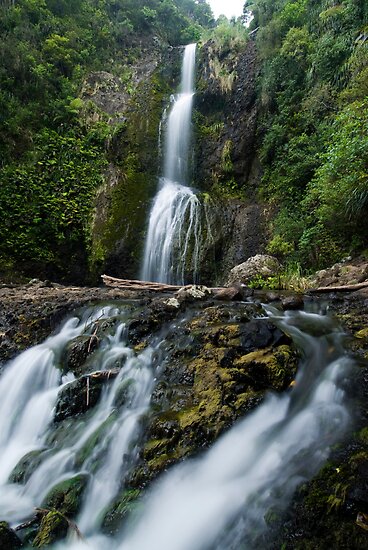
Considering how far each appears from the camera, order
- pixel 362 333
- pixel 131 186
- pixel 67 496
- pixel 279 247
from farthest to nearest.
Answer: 1. pixel 131 186
2. pixel 279 247
3. pixel 362 333
4. pixel 67 496

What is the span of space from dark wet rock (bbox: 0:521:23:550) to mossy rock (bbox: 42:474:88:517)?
0.41m

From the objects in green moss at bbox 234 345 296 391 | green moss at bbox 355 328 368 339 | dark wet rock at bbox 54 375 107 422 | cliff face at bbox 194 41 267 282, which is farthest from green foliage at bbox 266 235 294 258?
dark wet rock at bbox 54 375 107 422

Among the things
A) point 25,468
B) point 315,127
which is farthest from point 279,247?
point 25,468

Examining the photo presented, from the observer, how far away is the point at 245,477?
283cm

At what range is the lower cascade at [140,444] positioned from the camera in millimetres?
2592

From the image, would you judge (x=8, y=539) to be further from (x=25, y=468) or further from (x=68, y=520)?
(x=25, y=468)

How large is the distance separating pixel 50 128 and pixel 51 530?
14.9 m

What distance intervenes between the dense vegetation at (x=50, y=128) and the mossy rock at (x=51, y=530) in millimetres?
10126

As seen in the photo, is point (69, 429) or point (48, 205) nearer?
point (69, 429)

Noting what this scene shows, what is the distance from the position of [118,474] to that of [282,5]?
707 inches

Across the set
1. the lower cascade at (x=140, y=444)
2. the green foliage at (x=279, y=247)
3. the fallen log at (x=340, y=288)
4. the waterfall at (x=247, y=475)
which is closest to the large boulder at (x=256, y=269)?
the green foliage at (x=279, y=247)

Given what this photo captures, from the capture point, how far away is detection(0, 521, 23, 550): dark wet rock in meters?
2.56

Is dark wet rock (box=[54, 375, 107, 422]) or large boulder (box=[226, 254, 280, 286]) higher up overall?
large boulder (box=[226, 254, 280, 286])

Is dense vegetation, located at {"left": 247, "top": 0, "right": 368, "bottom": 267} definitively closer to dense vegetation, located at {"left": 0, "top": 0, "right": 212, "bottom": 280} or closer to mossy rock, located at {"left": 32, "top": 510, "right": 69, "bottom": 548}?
dense vegetation, located at {"left": 0, "top": 0, "right": 212, "bottom": 280}
